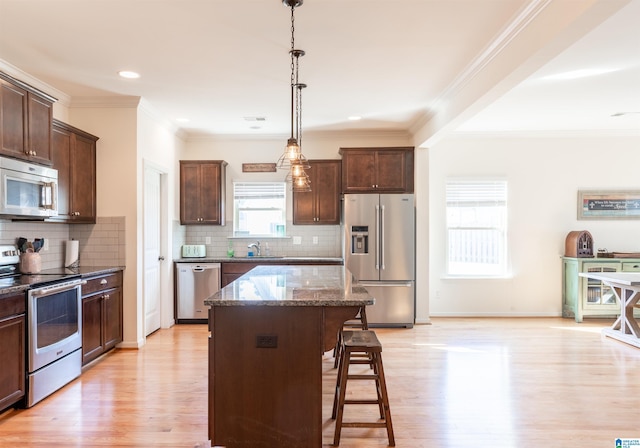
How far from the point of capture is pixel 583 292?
5.73 metres

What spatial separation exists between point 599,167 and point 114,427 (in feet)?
22.3

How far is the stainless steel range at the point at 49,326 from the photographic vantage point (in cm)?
299

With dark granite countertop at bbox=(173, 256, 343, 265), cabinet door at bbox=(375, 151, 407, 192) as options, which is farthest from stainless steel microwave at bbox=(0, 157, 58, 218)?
cabinet door at bbox=(375, 151, 407, 192)

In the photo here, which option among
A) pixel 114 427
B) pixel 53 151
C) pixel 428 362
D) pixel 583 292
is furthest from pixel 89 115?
pixel 583 292

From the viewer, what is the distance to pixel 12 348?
2818 millimetres

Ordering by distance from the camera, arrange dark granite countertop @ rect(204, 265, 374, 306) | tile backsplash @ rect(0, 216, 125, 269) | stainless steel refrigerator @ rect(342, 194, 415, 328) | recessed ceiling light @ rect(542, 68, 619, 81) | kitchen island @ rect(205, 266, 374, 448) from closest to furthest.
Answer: dark granite countertop @ rect(204, 265, 374, 306)
kitchen island @ rect(205, 266, 374, 448)
recessed ceiling light @ rect(542, 68, 619, 81)
tile backsplash @ rect(0, 216, 125, 269)
stainless steel refrigerator @ rect(342, 194, 415, 328)

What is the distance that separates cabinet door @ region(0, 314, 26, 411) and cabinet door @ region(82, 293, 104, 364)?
79cm

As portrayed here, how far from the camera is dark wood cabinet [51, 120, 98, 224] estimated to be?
12.7 feet

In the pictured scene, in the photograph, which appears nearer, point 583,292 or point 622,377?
point 622,377

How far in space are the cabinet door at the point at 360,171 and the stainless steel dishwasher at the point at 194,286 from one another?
7.04ft

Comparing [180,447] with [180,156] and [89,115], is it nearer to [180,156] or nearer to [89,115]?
[89,115]

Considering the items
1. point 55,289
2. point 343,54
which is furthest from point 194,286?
point 343,54

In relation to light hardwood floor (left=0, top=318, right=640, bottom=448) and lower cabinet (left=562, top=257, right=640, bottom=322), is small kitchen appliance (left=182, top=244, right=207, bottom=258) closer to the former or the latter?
light hardwood floor (left=0, top=318, right=640, bottom=448)

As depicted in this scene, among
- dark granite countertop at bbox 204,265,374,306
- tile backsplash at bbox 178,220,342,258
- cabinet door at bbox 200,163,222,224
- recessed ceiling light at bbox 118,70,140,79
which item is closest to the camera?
dark granite countertop at bbox 204,265,374,306
